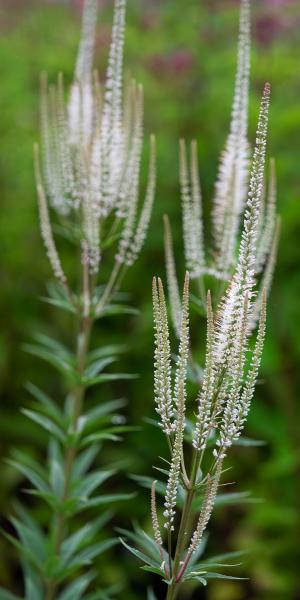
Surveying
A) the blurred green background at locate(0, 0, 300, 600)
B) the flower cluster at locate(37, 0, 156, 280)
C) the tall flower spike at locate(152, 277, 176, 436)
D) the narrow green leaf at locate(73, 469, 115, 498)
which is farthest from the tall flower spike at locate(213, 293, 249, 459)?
the blurred green background at locate(0, 0, 300, 600)

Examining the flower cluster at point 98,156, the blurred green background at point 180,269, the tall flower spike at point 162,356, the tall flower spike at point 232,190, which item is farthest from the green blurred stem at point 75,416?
the tall flower spike at point 162,356

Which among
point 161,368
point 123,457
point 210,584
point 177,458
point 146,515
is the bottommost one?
point 210,584

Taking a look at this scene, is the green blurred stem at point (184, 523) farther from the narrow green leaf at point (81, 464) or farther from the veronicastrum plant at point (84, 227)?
→ the narrow green leaf at point (81, 464)

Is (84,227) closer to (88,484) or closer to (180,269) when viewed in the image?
(88,484)

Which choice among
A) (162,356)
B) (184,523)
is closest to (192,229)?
(162,356)

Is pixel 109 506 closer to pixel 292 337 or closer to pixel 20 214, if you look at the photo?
pixel 292 337

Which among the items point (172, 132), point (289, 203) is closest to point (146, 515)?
point (289, 203)
